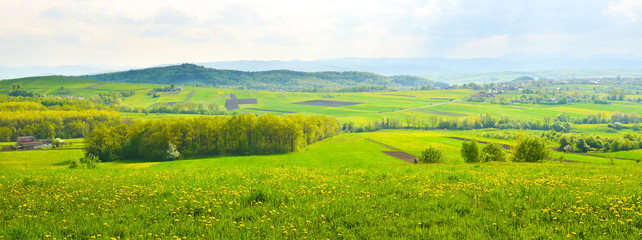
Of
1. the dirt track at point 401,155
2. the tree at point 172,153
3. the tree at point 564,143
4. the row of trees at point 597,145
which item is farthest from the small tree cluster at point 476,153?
the tree at point 564,143

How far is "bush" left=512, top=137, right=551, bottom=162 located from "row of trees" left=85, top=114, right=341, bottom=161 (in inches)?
2486

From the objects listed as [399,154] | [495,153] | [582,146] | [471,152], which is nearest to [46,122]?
[399,154]

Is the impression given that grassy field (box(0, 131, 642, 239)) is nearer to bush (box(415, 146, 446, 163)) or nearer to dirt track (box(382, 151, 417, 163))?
bush (box(415, 146, 446, 163))

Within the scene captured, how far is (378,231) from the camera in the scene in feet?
29.6

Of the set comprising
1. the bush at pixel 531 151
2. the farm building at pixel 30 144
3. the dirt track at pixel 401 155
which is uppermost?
the bush at pixel 531 151

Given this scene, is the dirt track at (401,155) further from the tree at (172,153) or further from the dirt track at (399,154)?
the tree at (172,153)

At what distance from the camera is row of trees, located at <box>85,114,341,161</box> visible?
85.1 meters

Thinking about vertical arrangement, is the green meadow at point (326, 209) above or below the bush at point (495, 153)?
above

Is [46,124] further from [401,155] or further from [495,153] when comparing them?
[495,153]

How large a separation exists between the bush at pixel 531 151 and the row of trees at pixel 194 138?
207 feet

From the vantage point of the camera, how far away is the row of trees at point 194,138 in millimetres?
85062

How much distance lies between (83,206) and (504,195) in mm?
15249

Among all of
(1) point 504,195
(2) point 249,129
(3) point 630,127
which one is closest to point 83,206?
(1) point 504,195

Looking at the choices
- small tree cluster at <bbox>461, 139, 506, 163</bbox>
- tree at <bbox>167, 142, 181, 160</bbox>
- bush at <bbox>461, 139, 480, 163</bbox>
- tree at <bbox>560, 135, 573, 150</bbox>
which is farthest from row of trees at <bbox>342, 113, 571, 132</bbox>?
bush at <bbox>461, 139, 480, 163</bbox>
